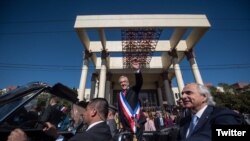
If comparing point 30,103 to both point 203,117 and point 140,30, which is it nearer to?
point 203,117

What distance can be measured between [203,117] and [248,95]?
1605 inches

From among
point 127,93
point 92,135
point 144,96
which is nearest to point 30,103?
point 92,135

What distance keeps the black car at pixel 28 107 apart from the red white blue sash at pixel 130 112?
3.02 feet

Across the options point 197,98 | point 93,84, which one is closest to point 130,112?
point 197,98

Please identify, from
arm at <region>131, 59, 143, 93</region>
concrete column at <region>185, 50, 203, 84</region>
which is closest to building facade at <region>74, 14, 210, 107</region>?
concrete column at <region>185, 50, 203, 84</region>

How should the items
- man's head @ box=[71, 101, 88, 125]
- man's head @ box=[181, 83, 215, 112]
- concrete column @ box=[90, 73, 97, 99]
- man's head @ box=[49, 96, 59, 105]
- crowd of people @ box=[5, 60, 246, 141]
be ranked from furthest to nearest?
concrete column @ box=[90, 73, 97, 99] < man's head @ box=[71, 101, 88, 125] < man's head @ box=[49, 96, 59, 105] < man's head @ box=[181, 83, 215, 112] < crowd of people @ box=[5, 60, 246, 141]

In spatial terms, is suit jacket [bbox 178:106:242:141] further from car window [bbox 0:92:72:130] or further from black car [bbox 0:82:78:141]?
car window [bbox 0:92:72:130]

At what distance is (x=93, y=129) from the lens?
2.10 metres

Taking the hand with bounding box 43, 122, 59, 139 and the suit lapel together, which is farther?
the hand with bounding box 43, 122, 59, 139

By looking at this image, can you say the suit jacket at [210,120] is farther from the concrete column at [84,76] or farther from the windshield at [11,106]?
the concrete column at [84,76]

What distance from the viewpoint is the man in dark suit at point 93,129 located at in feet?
6.40

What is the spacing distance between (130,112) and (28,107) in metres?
1.52

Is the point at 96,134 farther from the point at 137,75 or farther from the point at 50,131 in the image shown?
the point at 137,75

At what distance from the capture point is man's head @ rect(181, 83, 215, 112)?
2615 mm
